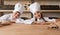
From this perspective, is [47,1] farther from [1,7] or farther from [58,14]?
[1,7]

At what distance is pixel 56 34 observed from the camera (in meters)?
1.16

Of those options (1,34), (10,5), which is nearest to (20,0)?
(10,5)

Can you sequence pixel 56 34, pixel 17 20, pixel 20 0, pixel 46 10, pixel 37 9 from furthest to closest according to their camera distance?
pixel 20 0 → pixel 46 10 → pixel 37 9 → pixel 17 20 → pixel 56 34

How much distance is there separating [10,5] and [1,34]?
198cm

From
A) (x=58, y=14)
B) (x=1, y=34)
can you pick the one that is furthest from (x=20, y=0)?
A: (x=1, y=34)

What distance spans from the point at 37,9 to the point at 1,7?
1368mm

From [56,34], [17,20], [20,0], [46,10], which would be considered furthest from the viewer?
[20,0]

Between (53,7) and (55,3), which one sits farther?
(55,3)

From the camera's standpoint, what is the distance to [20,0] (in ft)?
10.8

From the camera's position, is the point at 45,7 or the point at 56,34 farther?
the point at 45,7

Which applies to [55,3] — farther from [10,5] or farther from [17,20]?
[17,20]

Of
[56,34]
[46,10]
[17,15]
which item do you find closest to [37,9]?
[17,15]

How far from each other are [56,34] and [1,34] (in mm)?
411

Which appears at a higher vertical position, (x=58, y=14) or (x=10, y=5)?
(x=10, y=5)
